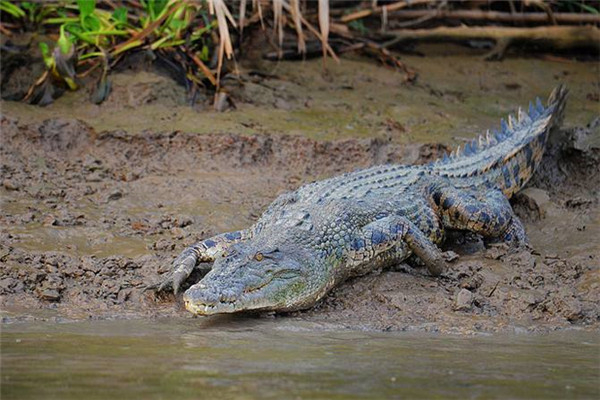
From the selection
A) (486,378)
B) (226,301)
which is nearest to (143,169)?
(226,301)

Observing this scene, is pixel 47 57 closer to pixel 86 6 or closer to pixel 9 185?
pixel 86 6

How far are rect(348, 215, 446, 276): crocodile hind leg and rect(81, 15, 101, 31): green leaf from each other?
3.28 metres

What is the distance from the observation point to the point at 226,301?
→ 5.48 m

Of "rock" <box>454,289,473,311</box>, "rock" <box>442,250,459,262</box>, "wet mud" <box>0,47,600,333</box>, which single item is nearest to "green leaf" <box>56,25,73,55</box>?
"wet mud" <box>0,47,600,333</box>

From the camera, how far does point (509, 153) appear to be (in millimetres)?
7684

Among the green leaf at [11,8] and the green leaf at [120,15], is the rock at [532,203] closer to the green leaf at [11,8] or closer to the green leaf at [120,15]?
the green leaf at [120,15]

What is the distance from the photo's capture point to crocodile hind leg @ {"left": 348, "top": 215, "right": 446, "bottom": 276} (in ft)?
20.6

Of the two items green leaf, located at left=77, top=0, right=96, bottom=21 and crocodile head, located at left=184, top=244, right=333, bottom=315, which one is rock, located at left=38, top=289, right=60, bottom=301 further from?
green leaf, located at left=77, top=0, right=96, bottom=21

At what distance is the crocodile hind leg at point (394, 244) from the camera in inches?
248

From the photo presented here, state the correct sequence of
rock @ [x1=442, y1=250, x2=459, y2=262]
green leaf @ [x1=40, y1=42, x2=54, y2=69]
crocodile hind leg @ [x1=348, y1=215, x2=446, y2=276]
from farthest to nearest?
green leaf @ [x1=40, y1=42, x2=54, y2=69] < rock @ [x1=442, y1=250, x2=459, y2=262] < crocodile hind leg @ [x1=348, y1=215, x2=446, y2=276]

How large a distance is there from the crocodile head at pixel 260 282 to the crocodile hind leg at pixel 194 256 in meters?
0.33

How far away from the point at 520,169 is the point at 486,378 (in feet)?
12.1

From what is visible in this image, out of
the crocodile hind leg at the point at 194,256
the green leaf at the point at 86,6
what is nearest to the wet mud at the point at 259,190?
the crocodile hind leg at the point at 194,256

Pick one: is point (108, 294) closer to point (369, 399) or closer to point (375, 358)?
point (375, 358)
